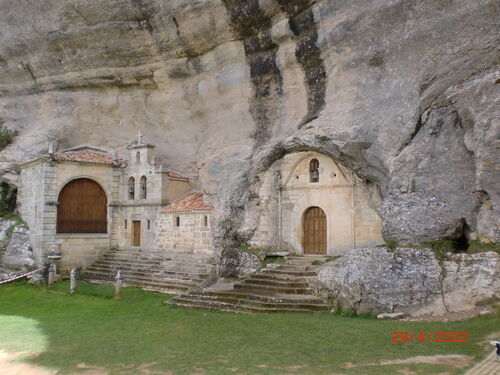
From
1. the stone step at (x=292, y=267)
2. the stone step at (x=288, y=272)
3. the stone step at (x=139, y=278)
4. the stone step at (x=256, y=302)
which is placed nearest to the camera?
the stone step at (x=256, y=302)

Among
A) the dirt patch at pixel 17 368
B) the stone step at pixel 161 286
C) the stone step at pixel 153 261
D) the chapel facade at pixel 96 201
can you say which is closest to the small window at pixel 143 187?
the chapel facade at pixel 96 201

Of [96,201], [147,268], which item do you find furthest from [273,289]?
[96,201]

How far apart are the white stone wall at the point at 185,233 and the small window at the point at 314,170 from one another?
14.7ft

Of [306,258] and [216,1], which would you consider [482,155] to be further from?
[216,1]

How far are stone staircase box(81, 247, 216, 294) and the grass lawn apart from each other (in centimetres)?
308

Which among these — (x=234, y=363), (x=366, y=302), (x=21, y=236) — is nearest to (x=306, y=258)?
(x=366, y=302)

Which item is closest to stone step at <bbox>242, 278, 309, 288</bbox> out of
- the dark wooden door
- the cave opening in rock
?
the dark wooden door

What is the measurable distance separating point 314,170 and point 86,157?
11910 mm

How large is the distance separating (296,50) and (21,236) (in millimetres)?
15299

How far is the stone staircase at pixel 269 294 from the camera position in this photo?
1333cm

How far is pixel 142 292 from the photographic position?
1747 cm

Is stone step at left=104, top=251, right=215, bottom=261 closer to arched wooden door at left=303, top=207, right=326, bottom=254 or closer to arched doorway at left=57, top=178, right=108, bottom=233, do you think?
arched doorway at left=57, top=178, right=108, bottom=233

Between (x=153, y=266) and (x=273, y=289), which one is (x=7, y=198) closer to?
(x=153, y=266)

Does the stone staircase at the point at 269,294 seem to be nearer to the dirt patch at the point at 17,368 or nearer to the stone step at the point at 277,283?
the stone step at the point at 277,283
